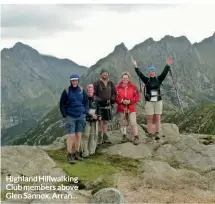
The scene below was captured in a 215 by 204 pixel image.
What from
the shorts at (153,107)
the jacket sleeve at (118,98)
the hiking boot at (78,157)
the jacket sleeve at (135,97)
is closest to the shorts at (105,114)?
the jacket sleeve at (118,98)

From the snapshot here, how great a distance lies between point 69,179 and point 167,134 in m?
10.4

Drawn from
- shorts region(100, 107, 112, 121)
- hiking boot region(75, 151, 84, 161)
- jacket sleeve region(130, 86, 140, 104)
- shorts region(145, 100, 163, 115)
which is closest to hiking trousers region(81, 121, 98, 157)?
hiking boot region(75, 151, 84, 161)

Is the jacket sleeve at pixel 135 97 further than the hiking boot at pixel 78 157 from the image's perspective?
Yes

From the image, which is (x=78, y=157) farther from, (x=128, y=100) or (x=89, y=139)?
(x=128, y=100)

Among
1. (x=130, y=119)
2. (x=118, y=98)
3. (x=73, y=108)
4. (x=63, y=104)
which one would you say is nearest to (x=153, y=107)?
(x=130, y=119)

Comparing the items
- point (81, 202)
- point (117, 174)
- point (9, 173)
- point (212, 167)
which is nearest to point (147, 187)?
point (117, 174)

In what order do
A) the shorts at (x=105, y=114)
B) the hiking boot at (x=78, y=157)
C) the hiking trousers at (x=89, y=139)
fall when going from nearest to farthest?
1. the hiking boot at (x=78, y=157)
2. the hiking trousers at (x=89, y=139)
3. the shorts at (x=105, y=114)

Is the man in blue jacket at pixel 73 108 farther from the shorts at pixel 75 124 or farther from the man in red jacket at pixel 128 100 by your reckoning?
the man in red jacket at pixel 128 100

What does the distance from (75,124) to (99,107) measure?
9.41 feet

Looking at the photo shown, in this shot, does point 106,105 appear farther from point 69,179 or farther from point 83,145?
point 69,179

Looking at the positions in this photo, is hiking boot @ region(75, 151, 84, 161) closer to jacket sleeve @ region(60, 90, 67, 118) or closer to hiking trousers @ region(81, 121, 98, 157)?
hiking trousers @ region(81, 121, 98, 157)

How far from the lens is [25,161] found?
18.4 metres

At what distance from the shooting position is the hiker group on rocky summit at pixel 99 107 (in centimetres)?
1986

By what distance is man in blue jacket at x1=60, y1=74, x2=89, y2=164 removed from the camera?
19.7 m
